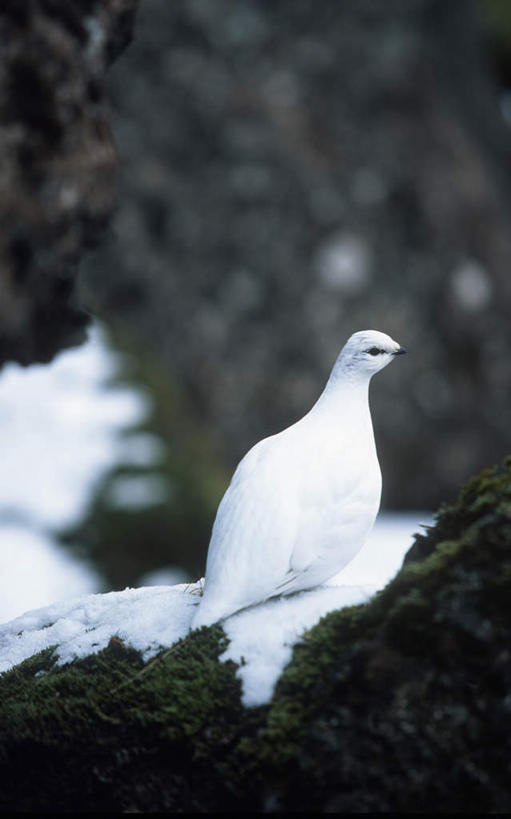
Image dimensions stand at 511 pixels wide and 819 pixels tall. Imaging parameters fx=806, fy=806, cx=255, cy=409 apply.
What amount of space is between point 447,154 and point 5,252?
11.8 metres

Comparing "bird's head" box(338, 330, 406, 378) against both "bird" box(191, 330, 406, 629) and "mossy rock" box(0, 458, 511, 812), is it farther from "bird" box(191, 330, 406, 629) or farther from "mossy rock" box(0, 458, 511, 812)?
"mossy rock" box(0, 458, 511, 812)

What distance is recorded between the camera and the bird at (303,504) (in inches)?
109

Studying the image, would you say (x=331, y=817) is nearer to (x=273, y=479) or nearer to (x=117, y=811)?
(x=117, y=811)

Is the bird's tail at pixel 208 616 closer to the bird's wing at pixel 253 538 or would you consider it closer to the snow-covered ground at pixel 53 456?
the bird's wing at pixel 253 538

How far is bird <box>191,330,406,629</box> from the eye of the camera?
9.09 ft

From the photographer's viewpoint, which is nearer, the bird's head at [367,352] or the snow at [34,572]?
the bird's head at [367,352]

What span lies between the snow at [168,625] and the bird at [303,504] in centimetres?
9

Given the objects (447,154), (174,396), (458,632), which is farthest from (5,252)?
(447,154)

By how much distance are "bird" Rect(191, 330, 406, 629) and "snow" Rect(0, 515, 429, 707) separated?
0.09 meters

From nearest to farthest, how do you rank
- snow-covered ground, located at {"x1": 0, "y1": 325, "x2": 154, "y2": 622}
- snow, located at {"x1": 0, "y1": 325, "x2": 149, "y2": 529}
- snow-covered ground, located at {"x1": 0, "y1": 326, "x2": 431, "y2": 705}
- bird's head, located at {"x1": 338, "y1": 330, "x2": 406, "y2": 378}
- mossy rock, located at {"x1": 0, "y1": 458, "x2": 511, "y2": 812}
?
1. mossy rock, located at {"x1": 0, "y1": 458, "x2": 511, "y2": 812}
2. snow-covered ground, located at {"x1": 0, "y1": 326, "x2": 431, "y2": 705}
3. bird's head, located at {"x1": 338, "y1": 330, "x2": 406, "y2": 378}
4. snow-covered ground, located at {"x1": 0, "y1": 325, "x2": 154, "y2": 622}
5. snow, located at {"x1": 0, "y1": 325, "x2": 149, "y2": 529}

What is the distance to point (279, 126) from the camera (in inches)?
494

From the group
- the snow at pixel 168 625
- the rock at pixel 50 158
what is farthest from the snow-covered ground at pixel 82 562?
the rock at pixel 50 158

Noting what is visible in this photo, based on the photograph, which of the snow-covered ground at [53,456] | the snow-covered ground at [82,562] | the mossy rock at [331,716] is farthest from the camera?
the snow-covered ground at [53,456]

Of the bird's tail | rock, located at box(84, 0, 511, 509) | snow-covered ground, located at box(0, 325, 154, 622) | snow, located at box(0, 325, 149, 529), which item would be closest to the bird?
the bird's tail
